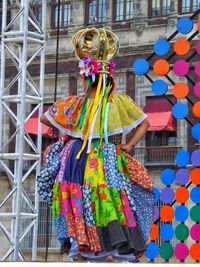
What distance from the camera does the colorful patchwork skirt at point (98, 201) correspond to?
738 centimetres

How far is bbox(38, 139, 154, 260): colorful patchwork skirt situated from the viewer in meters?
7.38

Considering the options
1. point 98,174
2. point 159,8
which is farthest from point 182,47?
point 159,8

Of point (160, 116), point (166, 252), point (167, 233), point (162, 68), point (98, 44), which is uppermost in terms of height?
point (98, 44)

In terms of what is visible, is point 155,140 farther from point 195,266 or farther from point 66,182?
point 195,266

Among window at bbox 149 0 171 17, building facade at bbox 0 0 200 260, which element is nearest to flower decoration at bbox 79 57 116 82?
building facade at bbox 0 0 200 260

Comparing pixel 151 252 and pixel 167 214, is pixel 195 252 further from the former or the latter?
pixel 167 214

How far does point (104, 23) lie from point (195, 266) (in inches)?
761

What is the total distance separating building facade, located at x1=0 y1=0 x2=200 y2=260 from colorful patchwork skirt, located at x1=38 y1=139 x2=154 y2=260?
14966 millimetres

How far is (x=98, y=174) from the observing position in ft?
24.5

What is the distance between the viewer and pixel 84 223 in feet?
24.2

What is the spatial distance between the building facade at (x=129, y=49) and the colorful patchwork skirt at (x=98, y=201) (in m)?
15.0

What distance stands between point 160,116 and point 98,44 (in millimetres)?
15312

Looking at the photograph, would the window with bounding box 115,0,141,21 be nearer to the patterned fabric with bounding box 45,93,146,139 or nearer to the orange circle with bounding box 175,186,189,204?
the orange circle with bounding box 175,186,189,204

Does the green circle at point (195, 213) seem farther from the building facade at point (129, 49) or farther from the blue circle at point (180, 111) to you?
the building facade at point (129, 49)
